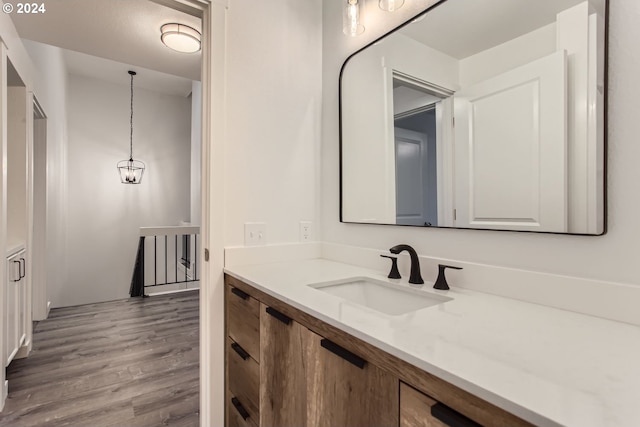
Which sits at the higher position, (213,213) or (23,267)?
(213,213)

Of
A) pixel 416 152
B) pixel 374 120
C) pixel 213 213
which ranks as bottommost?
pixel 213 213

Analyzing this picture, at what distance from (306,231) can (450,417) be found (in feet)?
4.30

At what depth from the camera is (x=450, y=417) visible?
530 millimetres

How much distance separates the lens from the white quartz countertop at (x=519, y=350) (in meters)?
0.44

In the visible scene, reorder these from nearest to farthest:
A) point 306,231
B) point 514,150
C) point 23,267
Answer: point 514,150, point 306,231, point 23,267

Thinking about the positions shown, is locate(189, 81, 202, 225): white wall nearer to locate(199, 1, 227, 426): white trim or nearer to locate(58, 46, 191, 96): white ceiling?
locate(58, 46, 191, 96): white ceiling

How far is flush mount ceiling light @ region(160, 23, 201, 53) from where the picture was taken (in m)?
2.11

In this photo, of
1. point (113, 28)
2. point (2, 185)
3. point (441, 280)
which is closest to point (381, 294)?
point (441, 280)

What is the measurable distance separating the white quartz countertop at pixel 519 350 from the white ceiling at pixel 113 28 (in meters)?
1.95

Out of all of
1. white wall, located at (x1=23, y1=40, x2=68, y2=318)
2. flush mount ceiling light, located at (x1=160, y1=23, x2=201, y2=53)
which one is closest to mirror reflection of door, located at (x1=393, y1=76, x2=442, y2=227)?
flush mount ceiling light, located at (x1=160, y1=23, x2=201, y2=53)

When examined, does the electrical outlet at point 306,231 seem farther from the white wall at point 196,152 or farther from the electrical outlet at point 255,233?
the white wall at point 196,152

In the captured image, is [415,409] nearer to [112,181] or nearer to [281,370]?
[281,370]

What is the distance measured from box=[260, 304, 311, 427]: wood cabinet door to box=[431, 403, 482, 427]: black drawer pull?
1.39ft

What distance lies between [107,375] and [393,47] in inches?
109
